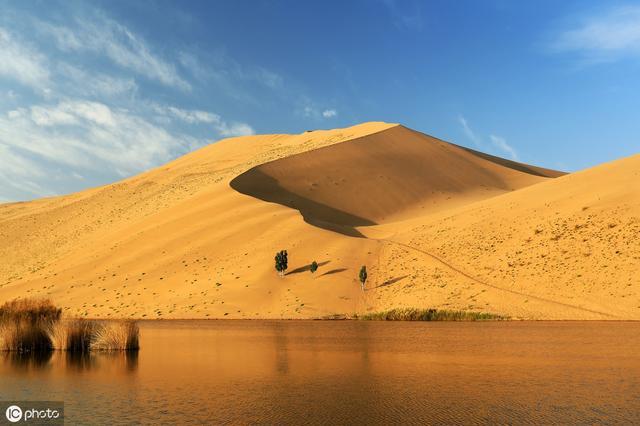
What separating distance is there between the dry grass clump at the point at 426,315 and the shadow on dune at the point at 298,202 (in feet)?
72.1

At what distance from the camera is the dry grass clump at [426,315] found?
123 ft

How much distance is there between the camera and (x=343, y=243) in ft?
176

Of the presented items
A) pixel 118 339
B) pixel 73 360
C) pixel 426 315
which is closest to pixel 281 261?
pixel 426 315

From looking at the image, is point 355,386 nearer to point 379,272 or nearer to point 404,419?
point 404,419

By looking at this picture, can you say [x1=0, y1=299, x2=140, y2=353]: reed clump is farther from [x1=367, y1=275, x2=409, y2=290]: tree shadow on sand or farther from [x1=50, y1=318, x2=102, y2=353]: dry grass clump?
[x1=367, y1=275, x2=409, y2=290]: tree shadow on sand

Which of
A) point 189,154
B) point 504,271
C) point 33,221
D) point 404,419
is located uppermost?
point 189,154

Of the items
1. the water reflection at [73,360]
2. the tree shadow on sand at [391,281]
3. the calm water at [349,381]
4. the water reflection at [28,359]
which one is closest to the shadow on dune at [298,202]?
the tree shadow on sand at [391,281]

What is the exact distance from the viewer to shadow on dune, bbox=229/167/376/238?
213ft

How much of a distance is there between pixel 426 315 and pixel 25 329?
24463 millimetres

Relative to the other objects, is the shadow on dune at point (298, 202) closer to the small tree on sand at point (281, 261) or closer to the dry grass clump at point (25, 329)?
the small tree on sand at point (281, 261)

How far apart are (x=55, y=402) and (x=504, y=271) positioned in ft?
125

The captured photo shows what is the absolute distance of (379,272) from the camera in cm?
4784

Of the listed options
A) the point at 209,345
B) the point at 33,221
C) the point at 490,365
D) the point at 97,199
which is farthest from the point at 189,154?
the point at 490,365

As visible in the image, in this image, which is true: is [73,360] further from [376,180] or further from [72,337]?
[376,180]
